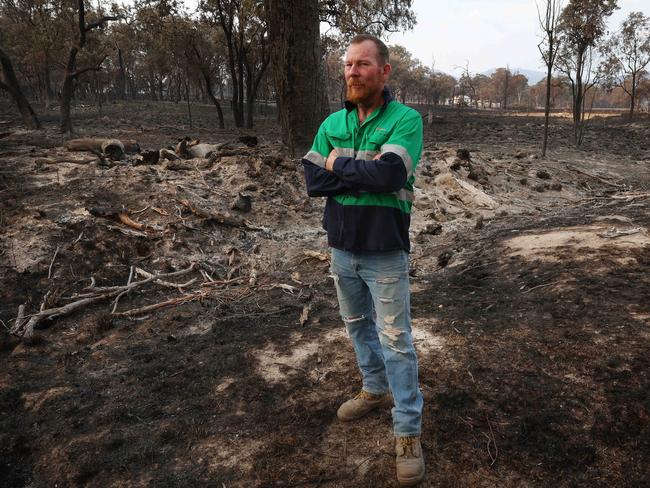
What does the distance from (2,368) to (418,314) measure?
3.53 m

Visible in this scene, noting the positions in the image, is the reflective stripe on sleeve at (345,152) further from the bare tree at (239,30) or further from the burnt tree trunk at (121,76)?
the burnt tree trunk at (121,76)

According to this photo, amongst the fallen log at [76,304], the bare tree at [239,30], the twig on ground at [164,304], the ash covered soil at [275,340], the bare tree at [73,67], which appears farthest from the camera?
the bare tree at [239,30]

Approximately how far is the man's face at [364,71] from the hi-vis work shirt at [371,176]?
0.10 metres

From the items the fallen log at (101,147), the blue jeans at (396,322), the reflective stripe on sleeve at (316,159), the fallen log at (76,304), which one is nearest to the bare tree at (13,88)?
the fallen log at (101,147)

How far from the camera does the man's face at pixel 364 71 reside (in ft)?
6.93

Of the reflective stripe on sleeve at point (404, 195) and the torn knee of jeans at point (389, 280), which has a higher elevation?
the reflective stripe on sleeve at point (404, 195)

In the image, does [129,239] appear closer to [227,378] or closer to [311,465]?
[227,378]

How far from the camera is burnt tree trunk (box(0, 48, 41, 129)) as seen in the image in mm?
13875

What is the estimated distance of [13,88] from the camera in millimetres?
14492

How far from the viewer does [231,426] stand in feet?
8.86

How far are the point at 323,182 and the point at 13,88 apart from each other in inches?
656

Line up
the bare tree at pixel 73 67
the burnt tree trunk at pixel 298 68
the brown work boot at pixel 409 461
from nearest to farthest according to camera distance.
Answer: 1. the brown work boot at pixel 409 461
2. the burnt tree trunk at pixel 298 68
3. the bare tree at pixel 73 67

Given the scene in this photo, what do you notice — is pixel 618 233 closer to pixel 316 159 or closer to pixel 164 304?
pixel 316 159

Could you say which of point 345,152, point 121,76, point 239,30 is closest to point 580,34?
point 239,30
